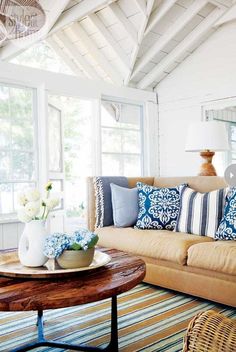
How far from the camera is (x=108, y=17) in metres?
4.61

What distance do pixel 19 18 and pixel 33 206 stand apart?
129 centimetres

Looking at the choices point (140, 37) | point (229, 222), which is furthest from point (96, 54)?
point (229, 222)

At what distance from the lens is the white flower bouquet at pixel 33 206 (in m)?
1.88

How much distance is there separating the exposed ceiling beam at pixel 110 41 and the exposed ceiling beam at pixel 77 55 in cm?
47

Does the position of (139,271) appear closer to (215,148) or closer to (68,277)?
(68,277)

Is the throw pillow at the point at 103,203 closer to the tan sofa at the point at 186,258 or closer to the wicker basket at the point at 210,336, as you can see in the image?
the tan sofa at the point at 186,258

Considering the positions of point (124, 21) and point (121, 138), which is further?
point (121, 138)

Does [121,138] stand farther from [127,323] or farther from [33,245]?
[33,245]

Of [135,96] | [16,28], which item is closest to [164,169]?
[135,96]

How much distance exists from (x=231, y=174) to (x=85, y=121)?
5.11 m

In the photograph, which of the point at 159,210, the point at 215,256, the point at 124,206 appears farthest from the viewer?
the point at 124,206

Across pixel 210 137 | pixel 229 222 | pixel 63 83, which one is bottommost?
pixel 229 222

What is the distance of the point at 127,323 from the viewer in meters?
2.32

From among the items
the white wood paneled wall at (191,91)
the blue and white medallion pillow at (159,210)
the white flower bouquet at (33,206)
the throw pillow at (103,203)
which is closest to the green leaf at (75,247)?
the white flower bouquet at (33,206)
